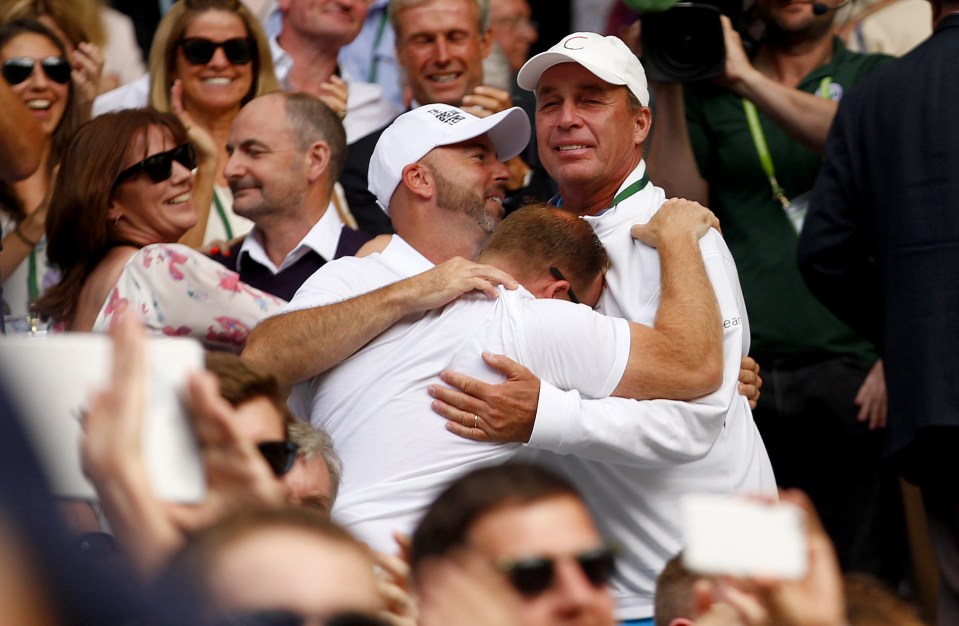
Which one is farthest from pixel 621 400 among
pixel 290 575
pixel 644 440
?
pixel 290 575

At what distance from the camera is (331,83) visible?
18.2 ft

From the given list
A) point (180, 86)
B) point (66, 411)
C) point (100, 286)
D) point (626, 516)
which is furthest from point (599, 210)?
point (66, 411)

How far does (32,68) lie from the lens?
5.32 meters

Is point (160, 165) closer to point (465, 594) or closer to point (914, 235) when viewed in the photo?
point (914, 235)

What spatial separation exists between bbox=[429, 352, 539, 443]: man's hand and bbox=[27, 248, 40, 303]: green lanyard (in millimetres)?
1876

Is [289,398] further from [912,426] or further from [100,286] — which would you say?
[912,426]

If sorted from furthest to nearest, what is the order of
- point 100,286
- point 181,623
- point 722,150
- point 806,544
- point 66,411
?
point 722,150
point 100,286
point 806,544
point 66,411
point 181,623

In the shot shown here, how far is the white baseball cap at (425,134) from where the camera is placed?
417 cm

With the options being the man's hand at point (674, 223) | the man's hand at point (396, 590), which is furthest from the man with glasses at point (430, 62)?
the man's hand at point (396, 590)

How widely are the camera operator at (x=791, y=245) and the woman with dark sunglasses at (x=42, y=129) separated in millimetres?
1946

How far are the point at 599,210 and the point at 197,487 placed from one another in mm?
2456

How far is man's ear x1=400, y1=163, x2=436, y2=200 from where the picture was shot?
163 inches

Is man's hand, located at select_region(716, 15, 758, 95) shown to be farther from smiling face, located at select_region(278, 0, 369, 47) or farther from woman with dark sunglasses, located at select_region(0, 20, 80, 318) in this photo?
woman with dark sunglasses, located at select_region(0, 20, 80, 318)

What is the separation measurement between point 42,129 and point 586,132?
1.99 meters
